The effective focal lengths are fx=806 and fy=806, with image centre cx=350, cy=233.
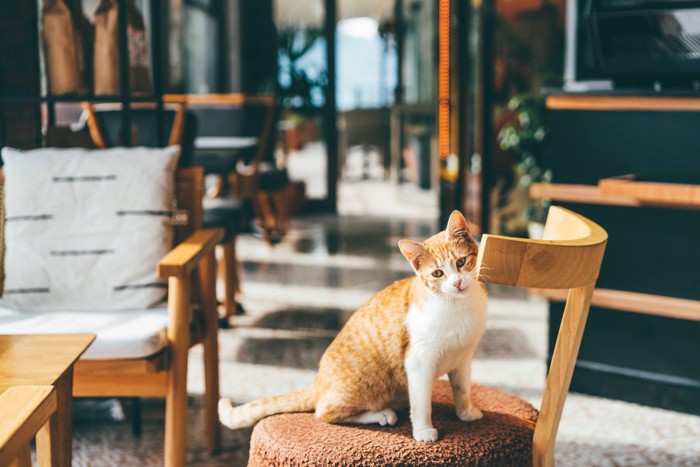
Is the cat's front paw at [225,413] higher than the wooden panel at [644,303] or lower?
higher

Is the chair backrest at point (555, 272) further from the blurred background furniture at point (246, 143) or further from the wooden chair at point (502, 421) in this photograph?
the blurred background furniture at point (246, 143)

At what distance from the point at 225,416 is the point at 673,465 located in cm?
158

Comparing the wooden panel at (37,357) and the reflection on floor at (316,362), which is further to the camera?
the reflection on floor at (316,362)

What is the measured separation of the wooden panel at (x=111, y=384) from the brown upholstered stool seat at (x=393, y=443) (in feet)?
2.62

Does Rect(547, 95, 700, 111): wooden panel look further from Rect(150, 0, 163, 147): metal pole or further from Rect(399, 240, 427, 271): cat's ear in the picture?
Rect(399, 240, 427, 271): cat's ear

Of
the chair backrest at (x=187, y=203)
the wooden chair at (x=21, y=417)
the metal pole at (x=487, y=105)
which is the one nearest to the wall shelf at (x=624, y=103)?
the chair backrest at (x=187, y=203)

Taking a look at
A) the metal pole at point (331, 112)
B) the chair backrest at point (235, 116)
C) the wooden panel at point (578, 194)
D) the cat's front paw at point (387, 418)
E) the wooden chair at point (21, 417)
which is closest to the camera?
the wooden chair at point (21, 417)

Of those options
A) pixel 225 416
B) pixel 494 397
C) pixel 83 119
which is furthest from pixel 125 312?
pixel 83 119

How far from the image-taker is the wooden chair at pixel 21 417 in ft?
3.31

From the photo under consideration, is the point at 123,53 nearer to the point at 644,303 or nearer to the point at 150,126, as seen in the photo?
the point at 150,126

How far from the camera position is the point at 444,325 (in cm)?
134

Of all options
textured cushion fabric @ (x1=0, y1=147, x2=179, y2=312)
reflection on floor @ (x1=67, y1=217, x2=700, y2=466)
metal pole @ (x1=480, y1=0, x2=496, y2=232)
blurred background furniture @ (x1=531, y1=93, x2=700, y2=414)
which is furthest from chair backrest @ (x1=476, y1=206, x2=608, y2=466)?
metal pole @ (x1=480, y1=0, x2=496, y2=232)

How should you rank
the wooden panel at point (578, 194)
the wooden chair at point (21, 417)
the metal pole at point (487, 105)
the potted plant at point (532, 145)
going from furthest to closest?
the metal pole at point (487, 105), the potted plant at point (532, 145), the wooden panel at point (578, 194), the wooden chair at point (21, 417)

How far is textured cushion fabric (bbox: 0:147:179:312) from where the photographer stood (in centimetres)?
245
